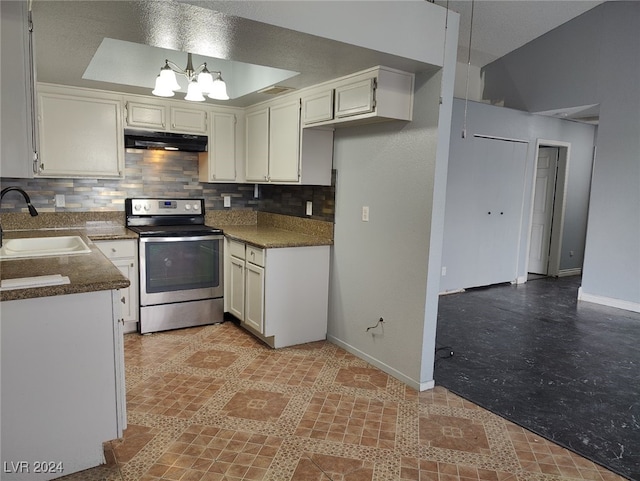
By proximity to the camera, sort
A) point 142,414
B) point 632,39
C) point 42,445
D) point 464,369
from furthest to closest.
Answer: point 632,39, point 464,369, point 142,414, point 42,445

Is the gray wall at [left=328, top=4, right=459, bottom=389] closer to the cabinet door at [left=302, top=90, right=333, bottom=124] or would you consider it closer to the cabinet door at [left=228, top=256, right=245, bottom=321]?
the cabinet door at [left=302, top=90, right=333, bottom=124]

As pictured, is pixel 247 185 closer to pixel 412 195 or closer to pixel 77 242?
pixel 77 242

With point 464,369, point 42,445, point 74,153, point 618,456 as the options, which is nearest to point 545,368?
point 464,369

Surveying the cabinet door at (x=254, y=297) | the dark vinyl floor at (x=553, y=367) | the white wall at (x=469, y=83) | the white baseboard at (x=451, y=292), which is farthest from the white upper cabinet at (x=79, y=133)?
the white wall at (x=469, y=83)

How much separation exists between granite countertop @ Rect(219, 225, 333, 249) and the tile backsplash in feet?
0.68

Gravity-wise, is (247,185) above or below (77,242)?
above

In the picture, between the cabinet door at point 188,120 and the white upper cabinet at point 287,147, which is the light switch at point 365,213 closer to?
the white upper cabinet at point 287,147

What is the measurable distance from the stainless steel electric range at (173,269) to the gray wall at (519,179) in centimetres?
281

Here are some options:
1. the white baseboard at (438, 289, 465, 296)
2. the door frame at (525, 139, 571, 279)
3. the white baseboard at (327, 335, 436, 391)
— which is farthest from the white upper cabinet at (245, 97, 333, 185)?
the door frame at (525, 139, 571, 279)

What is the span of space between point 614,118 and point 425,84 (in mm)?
3526

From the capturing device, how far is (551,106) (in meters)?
5.55

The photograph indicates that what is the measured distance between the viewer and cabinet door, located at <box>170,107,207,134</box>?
403 cm

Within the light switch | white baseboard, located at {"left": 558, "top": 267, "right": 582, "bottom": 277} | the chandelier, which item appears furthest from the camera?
white baseboard, located at {"left": 558, "top": 267, "right": 582, "bottom": 277}

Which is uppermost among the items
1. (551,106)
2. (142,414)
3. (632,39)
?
(632,39)
